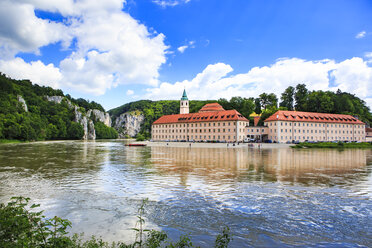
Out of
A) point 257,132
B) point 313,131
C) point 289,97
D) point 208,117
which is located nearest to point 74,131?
point 208,117

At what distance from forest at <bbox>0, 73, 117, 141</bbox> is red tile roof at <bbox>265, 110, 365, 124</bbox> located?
99840mm

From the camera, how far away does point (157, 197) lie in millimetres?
14172

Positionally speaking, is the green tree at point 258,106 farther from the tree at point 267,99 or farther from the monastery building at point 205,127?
the monastery building at point 205,127

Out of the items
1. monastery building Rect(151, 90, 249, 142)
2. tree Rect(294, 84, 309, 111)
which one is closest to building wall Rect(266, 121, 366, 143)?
monastery building Rect(151, 90, 249, 142)

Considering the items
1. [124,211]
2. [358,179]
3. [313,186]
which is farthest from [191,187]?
[358,179]

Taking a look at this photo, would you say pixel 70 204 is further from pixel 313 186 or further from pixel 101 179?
pixel 313 186

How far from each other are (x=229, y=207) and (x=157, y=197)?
4.06 metres

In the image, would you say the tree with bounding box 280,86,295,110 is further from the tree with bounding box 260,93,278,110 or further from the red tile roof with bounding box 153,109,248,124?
the red tile roof with bounding box 153,109,248,124

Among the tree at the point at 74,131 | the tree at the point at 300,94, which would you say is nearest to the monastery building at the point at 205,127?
the tree at the point at 300,94

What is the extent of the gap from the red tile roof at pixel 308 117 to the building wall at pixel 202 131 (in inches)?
520

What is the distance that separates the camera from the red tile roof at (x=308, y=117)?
338 ft

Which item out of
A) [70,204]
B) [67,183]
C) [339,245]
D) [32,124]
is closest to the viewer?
[339,245]

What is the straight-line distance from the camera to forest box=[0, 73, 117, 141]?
103 m

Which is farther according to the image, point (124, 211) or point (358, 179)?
point (358, 179)
